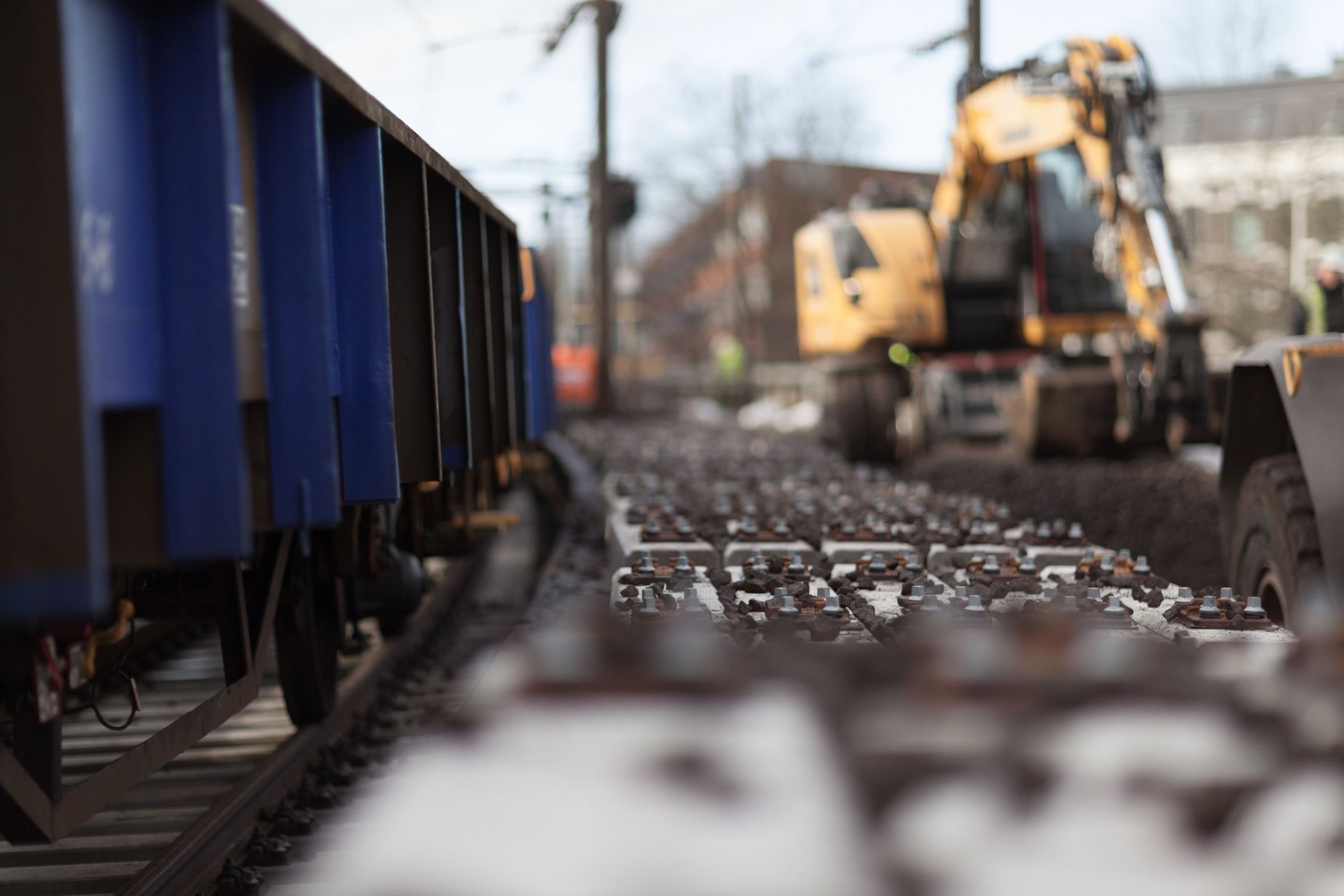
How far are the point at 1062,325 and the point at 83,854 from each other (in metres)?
12.1

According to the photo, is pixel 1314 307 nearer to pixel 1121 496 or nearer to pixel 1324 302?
pixel 1324 302

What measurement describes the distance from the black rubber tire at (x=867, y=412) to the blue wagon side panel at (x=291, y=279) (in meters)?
12.6

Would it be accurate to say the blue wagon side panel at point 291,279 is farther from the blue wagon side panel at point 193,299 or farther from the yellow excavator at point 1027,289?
the yellow excavator at point 1027,289

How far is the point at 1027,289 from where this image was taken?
1535cm

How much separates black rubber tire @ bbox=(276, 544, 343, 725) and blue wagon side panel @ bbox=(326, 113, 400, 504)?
179 centimetres

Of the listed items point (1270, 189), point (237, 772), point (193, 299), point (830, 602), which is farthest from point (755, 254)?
point (193, 299)

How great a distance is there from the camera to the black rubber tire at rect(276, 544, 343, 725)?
19.2 feet

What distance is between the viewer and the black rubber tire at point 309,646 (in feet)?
19.2

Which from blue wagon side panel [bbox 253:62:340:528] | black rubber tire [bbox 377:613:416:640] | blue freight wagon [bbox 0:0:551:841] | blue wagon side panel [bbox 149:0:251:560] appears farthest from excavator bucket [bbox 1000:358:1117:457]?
blue wagon side panel [bbox 149:0:251:560]

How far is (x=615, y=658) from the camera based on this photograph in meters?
2.42

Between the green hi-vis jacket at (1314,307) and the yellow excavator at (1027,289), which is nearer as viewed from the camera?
the yellow excavator at (1027,289)

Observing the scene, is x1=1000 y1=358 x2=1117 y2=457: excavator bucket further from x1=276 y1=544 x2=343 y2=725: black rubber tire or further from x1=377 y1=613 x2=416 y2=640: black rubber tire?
x1=276 y1=544 x2=343 y2=725: black rubber tire

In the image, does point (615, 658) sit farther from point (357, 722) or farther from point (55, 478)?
point (357, 722)

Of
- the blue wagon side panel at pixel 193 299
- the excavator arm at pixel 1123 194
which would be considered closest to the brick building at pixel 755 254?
the excavator arm at pixel 1123 194
